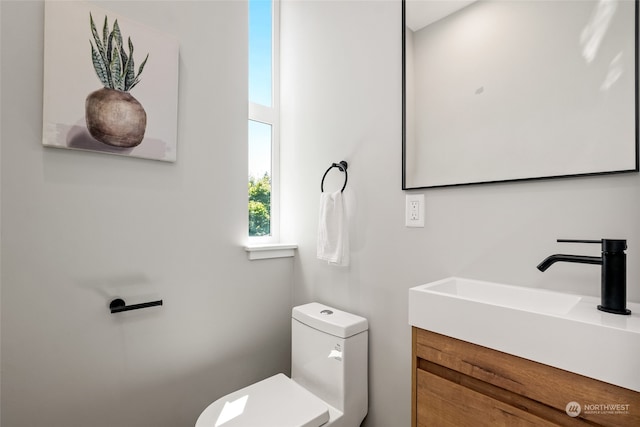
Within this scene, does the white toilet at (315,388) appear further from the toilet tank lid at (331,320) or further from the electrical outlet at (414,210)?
the electrical outlet at (414,210)

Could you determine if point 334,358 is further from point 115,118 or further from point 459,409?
point 115,118

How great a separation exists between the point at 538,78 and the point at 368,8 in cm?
87

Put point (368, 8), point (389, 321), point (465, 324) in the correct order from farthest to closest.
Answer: point (368, 8)
point (389, 321)
point (465, 324)

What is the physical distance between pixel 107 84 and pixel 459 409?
1719 mm

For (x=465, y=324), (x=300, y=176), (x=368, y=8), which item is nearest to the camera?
(x=465, y=324)

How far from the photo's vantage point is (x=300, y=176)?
1.79 m

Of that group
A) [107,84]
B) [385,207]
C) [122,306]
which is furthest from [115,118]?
[385,207]

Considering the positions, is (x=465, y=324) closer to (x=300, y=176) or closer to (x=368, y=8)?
(x=300, y=176)

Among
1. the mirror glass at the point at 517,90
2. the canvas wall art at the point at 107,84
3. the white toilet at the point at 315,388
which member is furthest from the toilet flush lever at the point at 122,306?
the mirror glass at the point at 517,90

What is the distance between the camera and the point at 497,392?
2.54ft

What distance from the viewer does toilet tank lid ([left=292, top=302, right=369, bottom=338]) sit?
132 cm

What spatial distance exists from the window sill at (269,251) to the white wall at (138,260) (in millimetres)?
47

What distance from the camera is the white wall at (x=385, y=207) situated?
0.89 m

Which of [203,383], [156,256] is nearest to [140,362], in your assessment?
[203,383]
